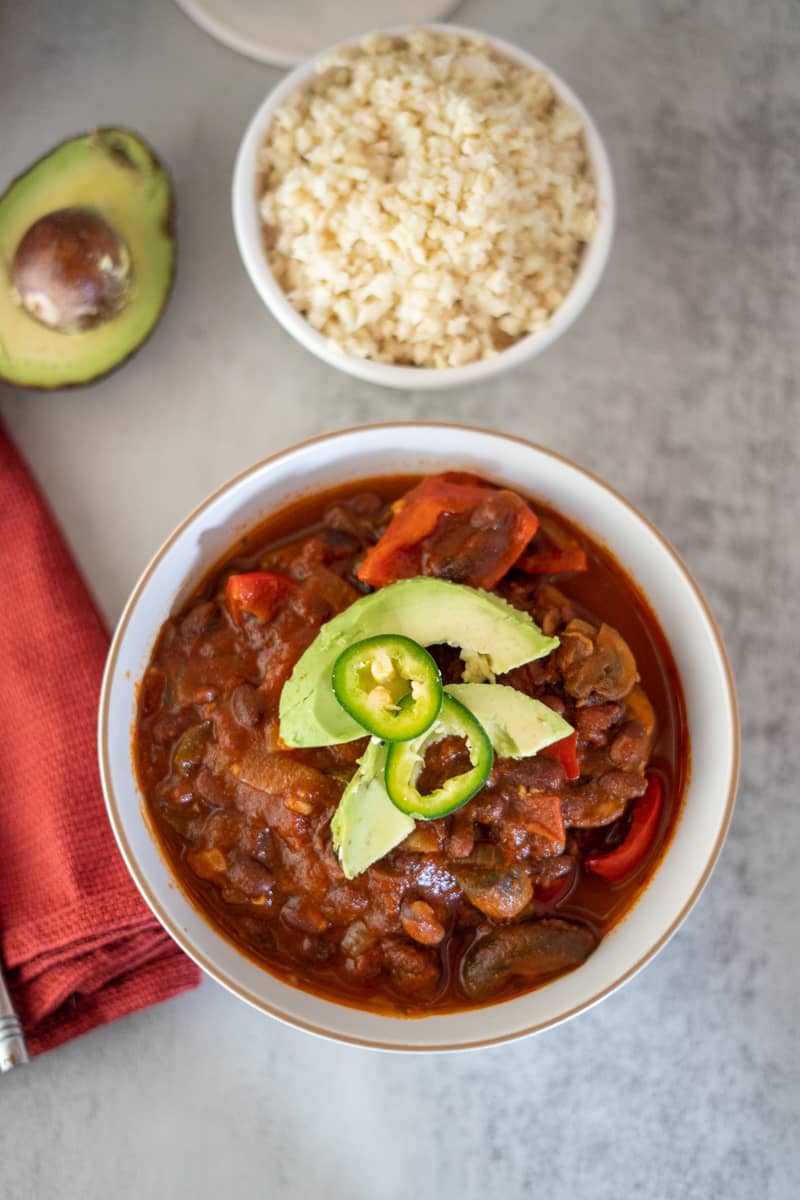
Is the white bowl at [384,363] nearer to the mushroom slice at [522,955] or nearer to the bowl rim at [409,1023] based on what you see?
the bowl rim at [409,1023]

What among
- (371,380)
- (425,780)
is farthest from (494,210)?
(425,780)

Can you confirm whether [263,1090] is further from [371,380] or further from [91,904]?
[371,380]

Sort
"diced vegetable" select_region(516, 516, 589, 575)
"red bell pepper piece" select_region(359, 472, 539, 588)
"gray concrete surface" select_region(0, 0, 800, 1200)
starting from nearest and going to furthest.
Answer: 1. "red bell pepper piece" select_region(359, 472, 539, 588)
2. "diced vegetable" select_region(516, 516, 589, 575)
3. "gray concrete surface" select_region(0, 0, 800, 1200)

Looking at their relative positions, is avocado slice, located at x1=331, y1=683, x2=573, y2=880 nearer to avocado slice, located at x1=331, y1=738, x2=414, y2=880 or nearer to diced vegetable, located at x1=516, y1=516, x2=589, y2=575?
avocado slice, located at x1=331, y1=738, x2=414, y2=880

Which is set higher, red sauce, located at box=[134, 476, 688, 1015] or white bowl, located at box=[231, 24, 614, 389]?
white bowl, located at box=[231, 24, 614, 389]

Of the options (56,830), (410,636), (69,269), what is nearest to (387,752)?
(410,636)

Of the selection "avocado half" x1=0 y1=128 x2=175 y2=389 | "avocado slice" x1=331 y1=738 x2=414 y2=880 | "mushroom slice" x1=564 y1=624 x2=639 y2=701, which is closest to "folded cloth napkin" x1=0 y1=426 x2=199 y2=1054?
"avocado half" x1=0 y1=128 x2=175 y2=389
